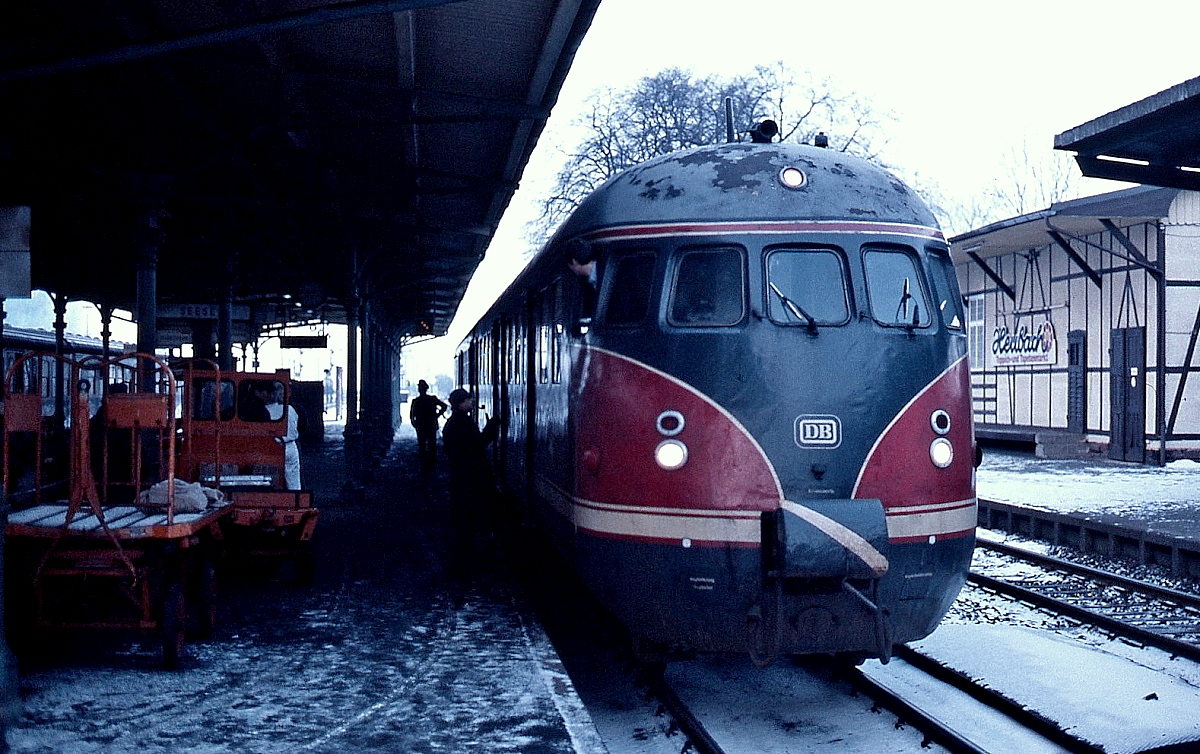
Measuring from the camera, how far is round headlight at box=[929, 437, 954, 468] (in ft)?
23.0

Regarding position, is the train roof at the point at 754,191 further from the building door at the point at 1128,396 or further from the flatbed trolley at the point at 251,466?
the building door at the point at 1128,396

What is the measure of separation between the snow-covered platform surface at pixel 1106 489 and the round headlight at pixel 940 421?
779 centimetres

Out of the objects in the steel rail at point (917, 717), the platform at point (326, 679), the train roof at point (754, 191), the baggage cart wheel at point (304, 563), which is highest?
the train roof at point (754, 191)

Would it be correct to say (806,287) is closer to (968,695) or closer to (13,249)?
(968,695)

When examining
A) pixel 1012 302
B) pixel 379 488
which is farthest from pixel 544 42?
pixel 1012 302

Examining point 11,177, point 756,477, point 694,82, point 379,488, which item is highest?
point 694,82

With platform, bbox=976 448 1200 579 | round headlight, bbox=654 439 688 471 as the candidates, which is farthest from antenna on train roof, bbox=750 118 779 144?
platform, bbox=976 448 1200 579

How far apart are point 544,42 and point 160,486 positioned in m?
4.68

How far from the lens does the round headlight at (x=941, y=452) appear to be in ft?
23.0

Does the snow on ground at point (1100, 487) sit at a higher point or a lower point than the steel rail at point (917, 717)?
higher

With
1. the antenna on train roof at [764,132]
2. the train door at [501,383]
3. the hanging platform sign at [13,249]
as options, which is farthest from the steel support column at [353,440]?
the hanging platform sign at [13,249]

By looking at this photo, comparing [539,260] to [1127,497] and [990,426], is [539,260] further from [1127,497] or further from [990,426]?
[990,426]

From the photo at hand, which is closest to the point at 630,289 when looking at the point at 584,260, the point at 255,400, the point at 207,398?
the point at 584,260

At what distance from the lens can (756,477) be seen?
671 cm
